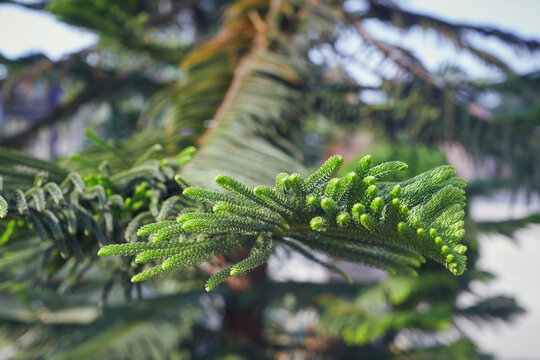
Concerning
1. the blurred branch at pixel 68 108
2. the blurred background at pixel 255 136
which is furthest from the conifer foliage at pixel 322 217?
the blurred branch at pixel 68 108

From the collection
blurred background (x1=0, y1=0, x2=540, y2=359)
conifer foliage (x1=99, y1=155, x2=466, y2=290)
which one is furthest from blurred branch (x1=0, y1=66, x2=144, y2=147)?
conifer foliage (x1=99, y1=155, x2=466, y2=290)

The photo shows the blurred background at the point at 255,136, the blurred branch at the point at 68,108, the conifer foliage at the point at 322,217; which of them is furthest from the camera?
the blurred branch at the point at 68,108

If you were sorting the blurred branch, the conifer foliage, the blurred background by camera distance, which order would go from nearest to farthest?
the conifer foliage, the blurred background, the blurred branch

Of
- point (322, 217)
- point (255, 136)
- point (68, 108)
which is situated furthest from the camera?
point (68, 108)

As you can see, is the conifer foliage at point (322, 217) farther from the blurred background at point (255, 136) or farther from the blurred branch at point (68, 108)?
the blurred branch at point (68, 108)

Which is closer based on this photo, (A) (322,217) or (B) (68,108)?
(A) (322,217)

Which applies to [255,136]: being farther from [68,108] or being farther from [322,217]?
[68,108]

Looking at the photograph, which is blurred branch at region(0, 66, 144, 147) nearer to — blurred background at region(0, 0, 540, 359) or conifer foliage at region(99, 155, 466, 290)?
blurred background at region(0, 0, 540, 359)

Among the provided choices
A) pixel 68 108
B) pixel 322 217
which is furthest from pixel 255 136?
pixel 68 108

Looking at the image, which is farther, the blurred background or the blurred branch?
the blurred branch

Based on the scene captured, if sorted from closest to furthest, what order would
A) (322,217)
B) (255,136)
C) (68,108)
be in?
(322,217)
(255,136)
(68,108)
